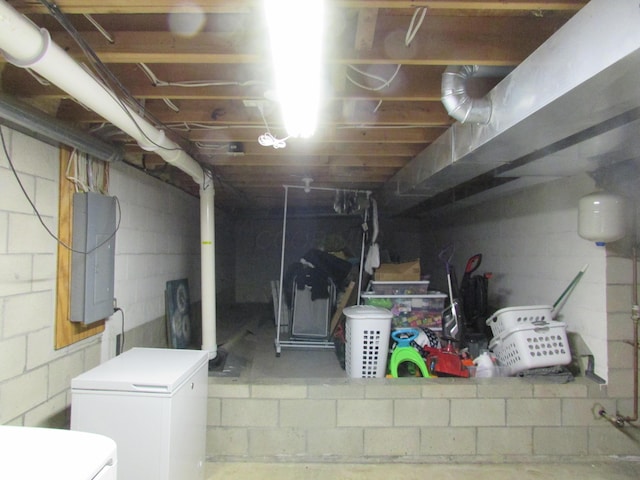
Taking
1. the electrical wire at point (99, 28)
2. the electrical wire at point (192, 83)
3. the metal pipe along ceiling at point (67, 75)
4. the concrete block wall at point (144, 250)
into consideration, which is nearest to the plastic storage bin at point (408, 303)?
the concrete block wall at point (144, 250)

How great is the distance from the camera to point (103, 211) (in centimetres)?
234

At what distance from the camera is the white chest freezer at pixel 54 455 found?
107cm

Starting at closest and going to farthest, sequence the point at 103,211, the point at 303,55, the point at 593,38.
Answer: the point at 593,38, the point at 303,55, the point at 103,211

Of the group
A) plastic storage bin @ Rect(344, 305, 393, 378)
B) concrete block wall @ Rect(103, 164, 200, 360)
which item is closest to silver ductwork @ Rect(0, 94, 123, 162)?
concrete block wall @ Rect(103, 164, 200, 360)

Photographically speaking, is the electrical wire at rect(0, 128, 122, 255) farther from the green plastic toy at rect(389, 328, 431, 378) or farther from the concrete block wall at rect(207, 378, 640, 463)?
the green plastic toy at rect(389, 328, 431, 378)

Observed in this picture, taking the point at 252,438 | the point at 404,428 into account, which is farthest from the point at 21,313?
the point at 404,428

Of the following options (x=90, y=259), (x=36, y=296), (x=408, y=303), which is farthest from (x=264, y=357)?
(x=36, y=296)

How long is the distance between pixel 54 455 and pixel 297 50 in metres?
1.55

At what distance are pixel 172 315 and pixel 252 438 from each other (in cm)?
165

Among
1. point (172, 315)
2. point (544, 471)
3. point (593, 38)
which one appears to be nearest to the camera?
point (593, 38)

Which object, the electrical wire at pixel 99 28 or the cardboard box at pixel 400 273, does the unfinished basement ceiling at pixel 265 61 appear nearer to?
the electrical wire at pixel 99 28

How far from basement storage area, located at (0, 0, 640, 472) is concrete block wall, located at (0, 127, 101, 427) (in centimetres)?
1

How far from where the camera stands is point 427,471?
2.51 metres

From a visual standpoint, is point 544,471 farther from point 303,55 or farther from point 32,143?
point 32,143
